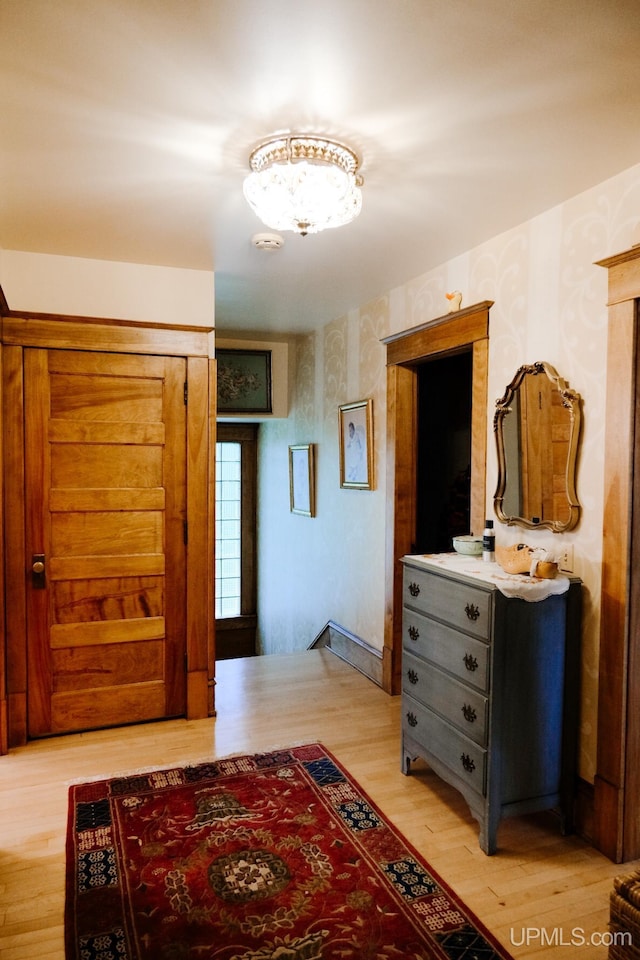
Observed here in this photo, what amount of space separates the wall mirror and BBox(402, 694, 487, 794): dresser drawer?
0.95 m

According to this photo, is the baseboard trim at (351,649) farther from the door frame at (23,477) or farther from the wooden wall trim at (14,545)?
the wooden wall trim at (14,545)

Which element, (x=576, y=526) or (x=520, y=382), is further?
(x=520, y=382)

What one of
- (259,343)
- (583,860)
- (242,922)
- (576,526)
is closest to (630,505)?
(576,526)

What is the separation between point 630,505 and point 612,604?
1.26 feet

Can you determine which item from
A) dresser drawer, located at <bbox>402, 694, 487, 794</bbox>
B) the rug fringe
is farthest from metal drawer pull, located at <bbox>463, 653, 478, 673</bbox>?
the rug fringe

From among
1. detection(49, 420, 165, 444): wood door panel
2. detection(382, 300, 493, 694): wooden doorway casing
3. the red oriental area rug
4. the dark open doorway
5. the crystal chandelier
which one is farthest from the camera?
the dark open doorway

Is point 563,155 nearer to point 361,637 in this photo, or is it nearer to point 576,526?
point 576,526

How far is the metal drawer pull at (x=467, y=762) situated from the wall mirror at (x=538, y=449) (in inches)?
39.1

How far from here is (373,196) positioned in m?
2.50

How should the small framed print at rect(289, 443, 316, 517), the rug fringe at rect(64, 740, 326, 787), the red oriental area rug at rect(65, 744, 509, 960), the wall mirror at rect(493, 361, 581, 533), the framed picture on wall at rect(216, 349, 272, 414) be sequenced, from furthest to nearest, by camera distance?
the framed picture on wall at rect(216, 349, 272, 414), the small framed print at rect(289, 443, 316, 517), the rug fringe at rect(64, 740, 326, 787), the wall mirror at rect(493, 361, 581, 533), the red oriental area rug at rect(65, 744, 509, 960)

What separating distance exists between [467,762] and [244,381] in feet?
13.4

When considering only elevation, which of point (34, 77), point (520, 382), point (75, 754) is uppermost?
point (34, 77)

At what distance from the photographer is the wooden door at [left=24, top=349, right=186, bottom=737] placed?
3293mm

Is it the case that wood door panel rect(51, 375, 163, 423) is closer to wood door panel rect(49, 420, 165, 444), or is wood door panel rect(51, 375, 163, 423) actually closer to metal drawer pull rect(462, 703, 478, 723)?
wood door panel rect(49, 420, 165, 444)
